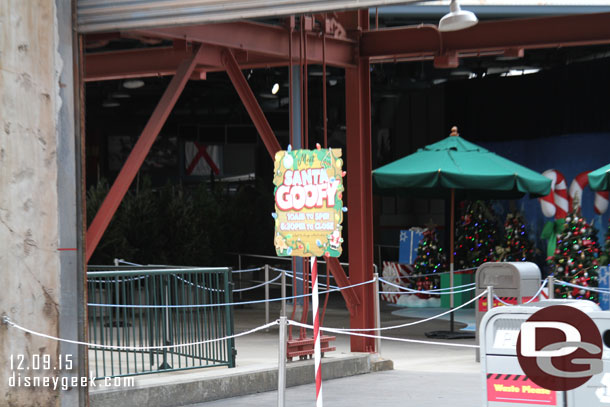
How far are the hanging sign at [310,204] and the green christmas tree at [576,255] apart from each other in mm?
11412

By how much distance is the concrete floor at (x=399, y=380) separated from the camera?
10.2 metres

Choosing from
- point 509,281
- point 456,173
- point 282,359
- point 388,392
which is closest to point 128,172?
point 282,359

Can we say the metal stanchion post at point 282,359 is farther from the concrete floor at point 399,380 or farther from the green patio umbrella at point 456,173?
the green patio umbrella at point 456,173

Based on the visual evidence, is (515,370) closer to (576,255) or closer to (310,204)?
(310,204)

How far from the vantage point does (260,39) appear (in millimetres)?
11531

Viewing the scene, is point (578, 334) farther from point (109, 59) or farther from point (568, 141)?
point (568, 141)

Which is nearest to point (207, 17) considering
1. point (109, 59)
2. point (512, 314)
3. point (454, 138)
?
point (512, 314)

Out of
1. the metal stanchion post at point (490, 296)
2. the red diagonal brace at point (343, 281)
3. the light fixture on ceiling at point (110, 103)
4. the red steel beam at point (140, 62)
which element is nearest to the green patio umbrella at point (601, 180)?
the metal stanchion post at point (490, 296)

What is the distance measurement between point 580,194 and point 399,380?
10.1 m

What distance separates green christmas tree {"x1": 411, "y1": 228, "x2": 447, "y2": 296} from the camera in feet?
70.5

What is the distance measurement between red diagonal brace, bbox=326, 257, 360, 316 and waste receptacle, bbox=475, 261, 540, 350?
173 centimetres

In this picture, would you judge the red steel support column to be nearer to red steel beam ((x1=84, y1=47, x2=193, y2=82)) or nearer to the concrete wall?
red steel beam ((x1=84, y1=47, x2=193, y2=82))

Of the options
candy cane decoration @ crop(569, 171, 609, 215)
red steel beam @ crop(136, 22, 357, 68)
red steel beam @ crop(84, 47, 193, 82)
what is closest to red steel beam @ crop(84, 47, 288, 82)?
red steel beam @ crop(84, 47, 193, 82)

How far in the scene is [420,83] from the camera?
943 inches
